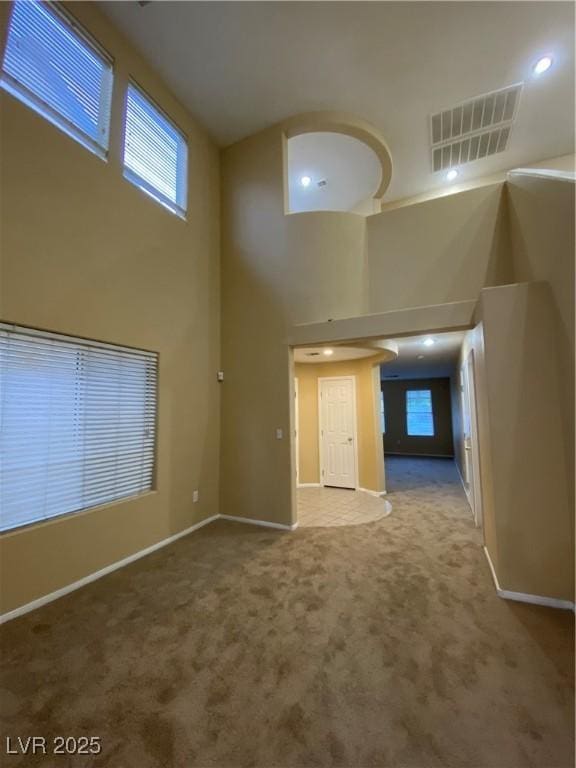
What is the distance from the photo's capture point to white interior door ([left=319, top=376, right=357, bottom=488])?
6.14 metres

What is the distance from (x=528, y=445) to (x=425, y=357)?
4.97 m

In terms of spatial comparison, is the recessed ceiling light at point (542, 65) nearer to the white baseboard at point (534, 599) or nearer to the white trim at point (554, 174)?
the white trim at point (554, 174)

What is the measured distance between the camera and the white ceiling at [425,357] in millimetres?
5367

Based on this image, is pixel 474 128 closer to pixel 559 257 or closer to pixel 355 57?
pixel 355 57

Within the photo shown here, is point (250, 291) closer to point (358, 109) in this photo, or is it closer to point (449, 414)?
point (358, 109)

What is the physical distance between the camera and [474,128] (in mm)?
4770

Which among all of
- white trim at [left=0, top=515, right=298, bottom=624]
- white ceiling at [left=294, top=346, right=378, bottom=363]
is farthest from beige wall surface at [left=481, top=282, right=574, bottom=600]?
white ceiling at [left=294, top=346, right=378, bottom=363]

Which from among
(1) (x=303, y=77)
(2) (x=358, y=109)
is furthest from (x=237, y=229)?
(2) (x=358, y=109)

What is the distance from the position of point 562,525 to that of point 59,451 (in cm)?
398

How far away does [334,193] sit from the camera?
6082 mm

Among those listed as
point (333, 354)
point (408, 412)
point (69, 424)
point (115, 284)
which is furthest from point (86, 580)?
point (408, 412)

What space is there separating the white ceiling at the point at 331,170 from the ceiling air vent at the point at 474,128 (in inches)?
38.3

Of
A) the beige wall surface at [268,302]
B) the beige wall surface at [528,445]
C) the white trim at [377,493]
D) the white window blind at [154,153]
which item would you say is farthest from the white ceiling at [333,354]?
the white window blind at [154,153]

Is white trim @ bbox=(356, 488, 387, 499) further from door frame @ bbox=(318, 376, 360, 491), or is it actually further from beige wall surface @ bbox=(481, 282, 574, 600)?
beige wall surface @ bbox=(481, 282, 574, 600)
